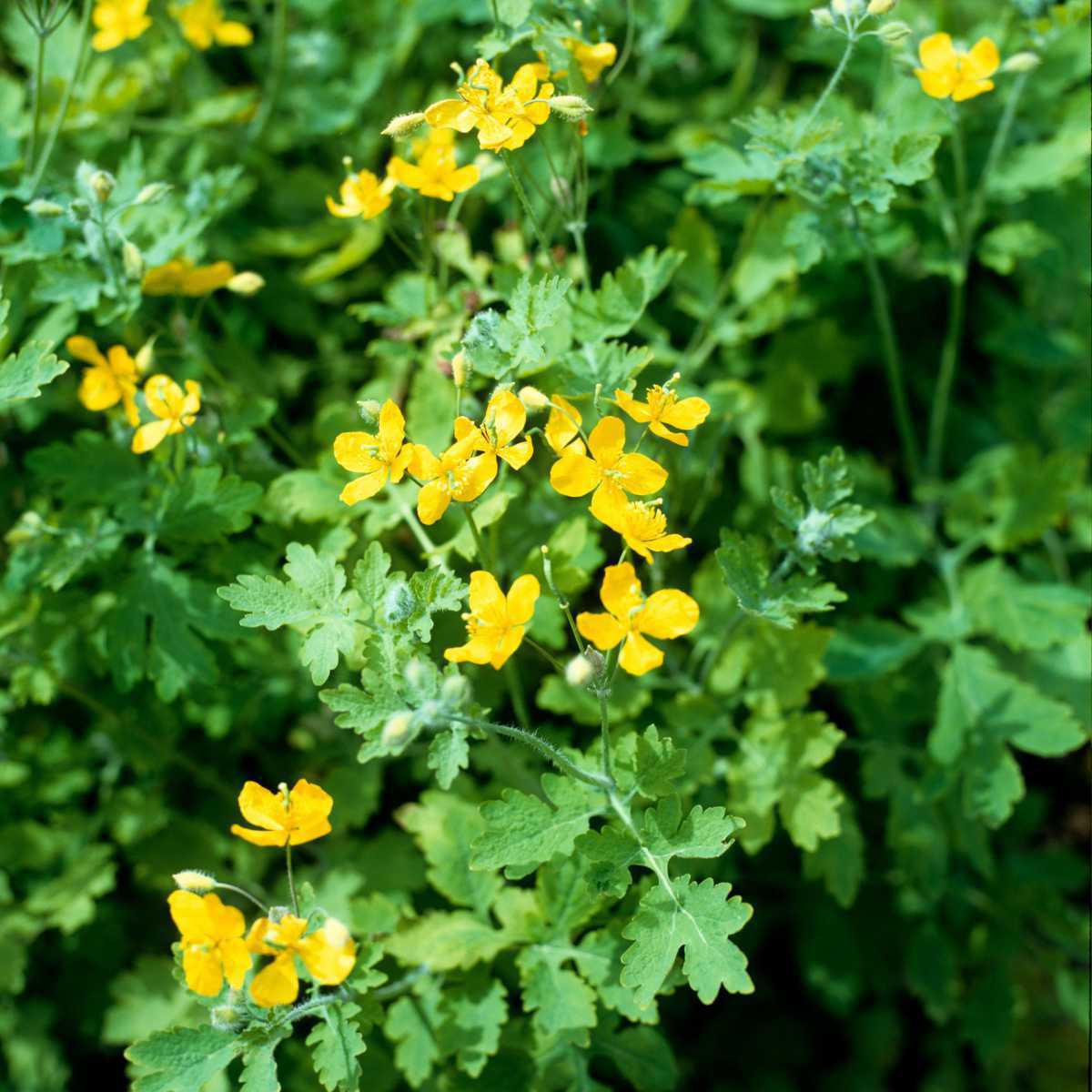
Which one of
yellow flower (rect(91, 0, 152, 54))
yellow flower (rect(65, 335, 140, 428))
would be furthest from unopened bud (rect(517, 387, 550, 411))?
yellow flower (rect(91, 0, 152, 54))

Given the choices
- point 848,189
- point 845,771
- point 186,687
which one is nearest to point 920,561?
point 845,771

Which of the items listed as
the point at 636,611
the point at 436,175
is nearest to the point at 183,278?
the point at 436,175

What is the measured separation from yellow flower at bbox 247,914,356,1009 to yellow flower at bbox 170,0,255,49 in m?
2.83

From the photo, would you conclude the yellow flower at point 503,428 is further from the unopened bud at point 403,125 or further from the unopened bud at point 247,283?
the unopened bud at point 247,283

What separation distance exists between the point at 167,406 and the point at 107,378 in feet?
0.89

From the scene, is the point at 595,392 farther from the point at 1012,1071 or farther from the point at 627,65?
the point at 1012,1071

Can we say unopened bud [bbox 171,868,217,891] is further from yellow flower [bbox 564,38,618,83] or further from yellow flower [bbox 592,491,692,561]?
yellow flower [bbox 564,38,618,83]

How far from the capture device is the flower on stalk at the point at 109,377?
266 centimetres

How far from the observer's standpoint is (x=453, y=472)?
207 cm

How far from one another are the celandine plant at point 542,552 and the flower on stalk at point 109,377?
0.01 meters

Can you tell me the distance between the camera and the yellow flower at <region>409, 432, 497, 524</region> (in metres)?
2.04

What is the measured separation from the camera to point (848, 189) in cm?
254

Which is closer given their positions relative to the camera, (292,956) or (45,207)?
(292,956)

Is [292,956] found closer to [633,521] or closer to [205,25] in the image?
[633,521]
